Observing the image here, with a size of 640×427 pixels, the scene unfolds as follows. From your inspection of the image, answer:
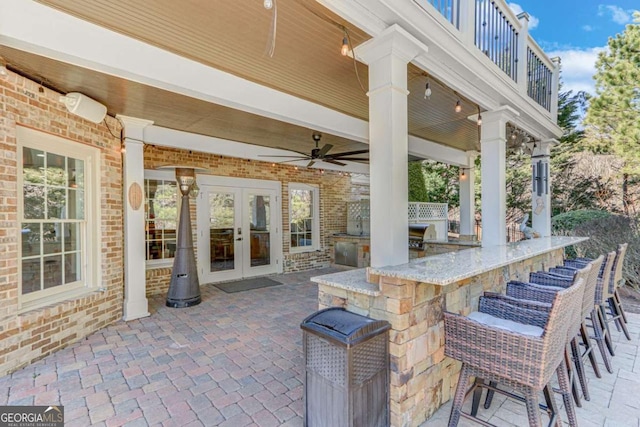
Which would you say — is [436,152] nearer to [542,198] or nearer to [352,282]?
[542,198]

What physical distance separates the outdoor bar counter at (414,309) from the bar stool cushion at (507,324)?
230 mm

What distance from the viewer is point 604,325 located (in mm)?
3096

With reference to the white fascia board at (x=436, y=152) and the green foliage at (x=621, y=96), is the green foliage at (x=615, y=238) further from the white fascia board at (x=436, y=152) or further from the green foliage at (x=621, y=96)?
the white fascia board at (x=436, y=152)

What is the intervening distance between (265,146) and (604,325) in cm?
539

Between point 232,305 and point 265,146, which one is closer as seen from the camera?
point 232,305

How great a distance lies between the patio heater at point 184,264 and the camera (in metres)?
4.69

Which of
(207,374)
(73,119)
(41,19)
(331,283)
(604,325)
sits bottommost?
(207,374)

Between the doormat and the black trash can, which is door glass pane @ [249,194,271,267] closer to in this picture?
the doormat

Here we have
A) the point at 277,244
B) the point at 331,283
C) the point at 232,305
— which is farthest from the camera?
the point at 277,244

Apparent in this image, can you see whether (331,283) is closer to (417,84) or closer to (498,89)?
(417,84)

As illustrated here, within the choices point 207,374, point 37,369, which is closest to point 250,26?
point 207,374

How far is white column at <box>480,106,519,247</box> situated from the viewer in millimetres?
3908

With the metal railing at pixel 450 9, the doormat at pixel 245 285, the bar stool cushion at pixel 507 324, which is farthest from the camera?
the doormat at pixel 245 285

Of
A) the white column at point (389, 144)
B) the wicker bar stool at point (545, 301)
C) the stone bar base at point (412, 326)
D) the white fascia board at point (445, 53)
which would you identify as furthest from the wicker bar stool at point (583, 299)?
the white fascia board at point (445, 53)
